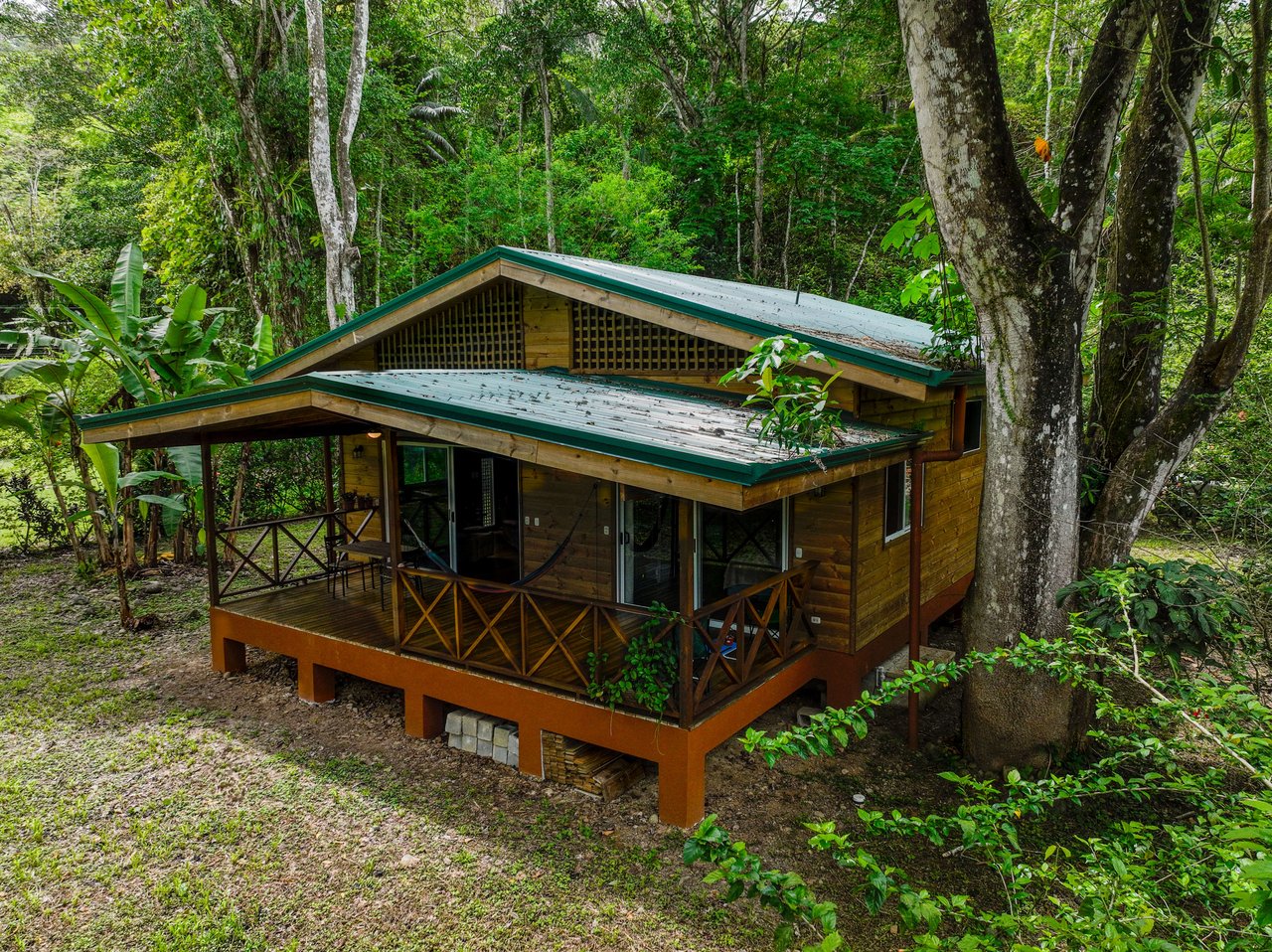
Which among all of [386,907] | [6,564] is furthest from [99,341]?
[386,907]

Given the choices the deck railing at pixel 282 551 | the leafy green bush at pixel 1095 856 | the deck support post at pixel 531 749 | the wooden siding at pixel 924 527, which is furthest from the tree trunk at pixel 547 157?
the leafy green bush at pixel 1095 856

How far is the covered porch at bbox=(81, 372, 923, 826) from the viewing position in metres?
5.38

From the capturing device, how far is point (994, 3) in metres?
9.26

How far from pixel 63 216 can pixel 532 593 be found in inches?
955

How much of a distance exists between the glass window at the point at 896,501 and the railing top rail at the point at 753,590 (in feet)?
4.31

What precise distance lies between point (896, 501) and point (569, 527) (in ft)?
11.8

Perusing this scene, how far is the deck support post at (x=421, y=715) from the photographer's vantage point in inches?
275

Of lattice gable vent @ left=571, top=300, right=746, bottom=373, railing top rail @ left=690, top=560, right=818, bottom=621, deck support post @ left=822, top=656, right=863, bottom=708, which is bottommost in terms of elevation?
deck support post @ left=822, top=656, right=863, bottom=708

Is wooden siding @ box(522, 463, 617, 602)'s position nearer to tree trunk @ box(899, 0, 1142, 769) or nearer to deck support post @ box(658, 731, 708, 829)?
deck support post @ box(658, 731, 708, 829)

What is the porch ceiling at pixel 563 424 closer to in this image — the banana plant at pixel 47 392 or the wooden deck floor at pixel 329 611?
the wooden deck floor at pixel 329 611

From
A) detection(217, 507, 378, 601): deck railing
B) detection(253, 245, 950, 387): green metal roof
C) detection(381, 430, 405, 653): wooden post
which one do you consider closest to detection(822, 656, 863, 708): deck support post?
detection(253, 245, 950, 387): green metal roof

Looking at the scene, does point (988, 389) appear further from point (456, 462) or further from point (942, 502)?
point (456, 462)

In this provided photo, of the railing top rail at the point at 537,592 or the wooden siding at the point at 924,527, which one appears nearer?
the railing top rail at the point at 537,592

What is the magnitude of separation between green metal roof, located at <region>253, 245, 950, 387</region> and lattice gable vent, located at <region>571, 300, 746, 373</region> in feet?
1.39
